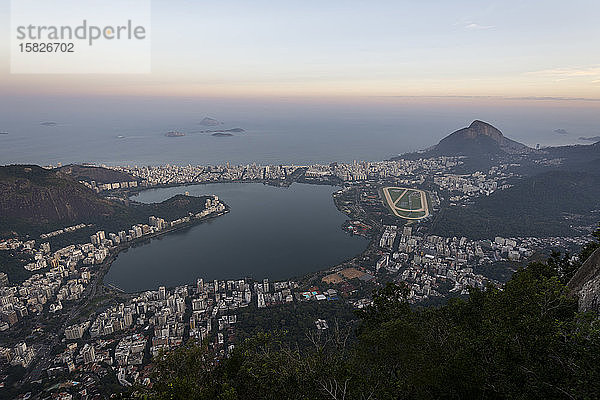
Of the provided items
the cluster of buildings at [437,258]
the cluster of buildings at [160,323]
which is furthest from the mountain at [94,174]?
the cluster of buildings at [437,258]

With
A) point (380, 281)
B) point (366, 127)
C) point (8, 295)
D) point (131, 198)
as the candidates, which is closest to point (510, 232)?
point (380, 281)

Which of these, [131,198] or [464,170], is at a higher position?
[464,170]

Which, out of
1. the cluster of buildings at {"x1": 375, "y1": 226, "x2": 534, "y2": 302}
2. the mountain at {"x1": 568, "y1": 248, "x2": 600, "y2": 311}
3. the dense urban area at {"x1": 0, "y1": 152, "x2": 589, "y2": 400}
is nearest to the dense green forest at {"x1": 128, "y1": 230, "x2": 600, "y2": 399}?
the mountain at {"x1": 568, "y1": 248, "x2": 600, "y2": 311}

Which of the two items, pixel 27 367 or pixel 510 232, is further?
pixel 510 232

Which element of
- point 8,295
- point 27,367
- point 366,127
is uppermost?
point 366,127

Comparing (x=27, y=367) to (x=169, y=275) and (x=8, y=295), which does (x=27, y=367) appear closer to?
(x=8, y=295)

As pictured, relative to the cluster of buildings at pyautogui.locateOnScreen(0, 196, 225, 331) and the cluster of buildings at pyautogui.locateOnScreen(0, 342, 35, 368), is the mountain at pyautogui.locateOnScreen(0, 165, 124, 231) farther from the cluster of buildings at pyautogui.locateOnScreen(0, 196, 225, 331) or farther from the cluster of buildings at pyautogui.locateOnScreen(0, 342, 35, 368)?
the cluster of buildings at pyautogui.locateOnScreen(0, 342, 35, 368)

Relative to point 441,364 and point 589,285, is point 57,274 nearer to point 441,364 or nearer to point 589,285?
point 441,364
